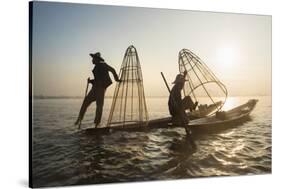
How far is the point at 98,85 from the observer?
311 cm

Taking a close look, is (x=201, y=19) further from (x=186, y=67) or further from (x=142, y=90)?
(x=142, y=90)

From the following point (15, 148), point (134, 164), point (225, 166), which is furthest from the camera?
point (225, 166)

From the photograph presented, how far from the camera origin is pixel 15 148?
292 centimetres

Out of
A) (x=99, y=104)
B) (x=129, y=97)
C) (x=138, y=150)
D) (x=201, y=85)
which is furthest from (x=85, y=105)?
(x=201, y=85)

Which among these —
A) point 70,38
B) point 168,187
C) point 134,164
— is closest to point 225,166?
point 168,187

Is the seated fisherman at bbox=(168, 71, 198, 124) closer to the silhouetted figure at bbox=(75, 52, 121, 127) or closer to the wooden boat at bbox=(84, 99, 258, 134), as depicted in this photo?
the wooden boat at bbox=(84, 99, 258, 134)

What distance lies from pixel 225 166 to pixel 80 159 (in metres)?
0.96

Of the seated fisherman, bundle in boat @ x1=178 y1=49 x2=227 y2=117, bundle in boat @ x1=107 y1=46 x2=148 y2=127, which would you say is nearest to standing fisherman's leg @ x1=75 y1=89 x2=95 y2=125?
bundle in boat @ x1=107 y1=46 x2=148 y2=127

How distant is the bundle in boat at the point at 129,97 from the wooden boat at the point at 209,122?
23 millimetres

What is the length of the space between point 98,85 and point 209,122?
779 millimetres

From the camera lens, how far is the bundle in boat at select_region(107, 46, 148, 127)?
10.3 feet

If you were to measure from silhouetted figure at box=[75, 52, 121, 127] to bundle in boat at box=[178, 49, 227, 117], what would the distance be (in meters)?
0.50

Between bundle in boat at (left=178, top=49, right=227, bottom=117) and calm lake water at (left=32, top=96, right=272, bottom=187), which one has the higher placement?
bundle in boat at (left=178, top=49, right=227, bottom=117)

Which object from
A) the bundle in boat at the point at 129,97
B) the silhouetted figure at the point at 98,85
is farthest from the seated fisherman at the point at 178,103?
the silhouetted figure at the point at 98,85
